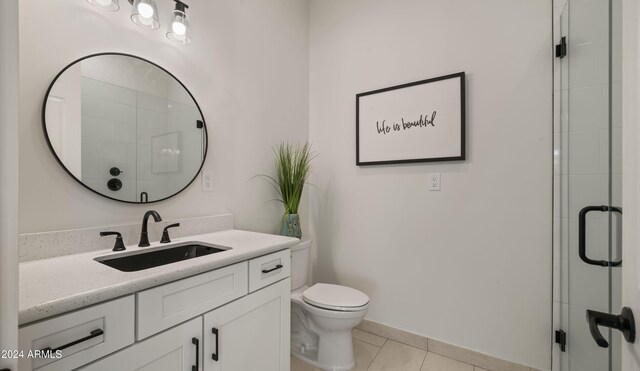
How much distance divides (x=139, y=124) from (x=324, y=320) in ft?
4.88

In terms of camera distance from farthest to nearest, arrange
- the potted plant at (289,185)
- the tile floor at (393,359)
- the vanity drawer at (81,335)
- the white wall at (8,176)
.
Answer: the potted plant at (289,185), the tile floor at (393,359), the vanity drawer at (81,335), the white wall at (8,176)

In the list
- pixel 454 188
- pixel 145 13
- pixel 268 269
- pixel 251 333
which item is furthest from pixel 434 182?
pixel 145 13

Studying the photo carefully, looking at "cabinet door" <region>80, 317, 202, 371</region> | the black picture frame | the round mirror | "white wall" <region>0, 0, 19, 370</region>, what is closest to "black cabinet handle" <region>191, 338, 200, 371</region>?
"cabinet door" <region>80, 317, 202, 371</region>

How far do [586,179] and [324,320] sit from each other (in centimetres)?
152

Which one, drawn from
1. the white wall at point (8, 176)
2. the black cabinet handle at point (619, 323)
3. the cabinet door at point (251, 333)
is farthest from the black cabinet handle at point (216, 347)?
the black cabinet handle at point (619, 323)

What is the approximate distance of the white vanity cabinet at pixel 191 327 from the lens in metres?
0.70

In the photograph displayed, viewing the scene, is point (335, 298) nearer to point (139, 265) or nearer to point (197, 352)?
point (197, 352)

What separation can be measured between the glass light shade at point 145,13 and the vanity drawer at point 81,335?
1.27 meters

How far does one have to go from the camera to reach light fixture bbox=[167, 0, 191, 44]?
1388 millimetres

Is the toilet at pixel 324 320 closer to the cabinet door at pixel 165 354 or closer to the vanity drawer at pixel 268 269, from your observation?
the vanity drawer at pixel 268 269

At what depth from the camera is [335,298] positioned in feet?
5.57

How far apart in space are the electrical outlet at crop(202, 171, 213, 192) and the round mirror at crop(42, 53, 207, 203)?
7cm

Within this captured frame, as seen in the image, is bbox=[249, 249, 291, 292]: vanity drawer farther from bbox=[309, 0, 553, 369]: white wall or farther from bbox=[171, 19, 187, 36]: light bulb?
bbox=[171, 19, 187, 36]: light bulb

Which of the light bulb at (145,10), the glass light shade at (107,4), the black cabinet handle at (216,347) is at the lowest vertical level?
the black cabinet handle at (216,347)
